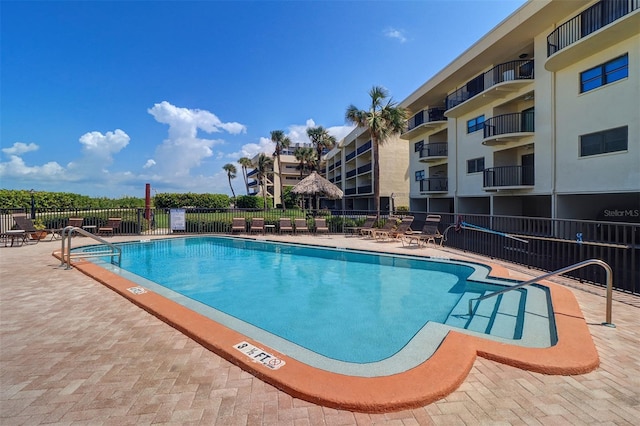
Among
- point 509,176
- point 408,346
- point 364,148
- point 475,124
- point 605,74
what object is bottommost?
point 408,346

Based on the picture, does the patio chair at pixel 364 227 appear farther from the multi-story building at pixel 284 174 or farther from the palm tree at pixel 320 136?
the multi-story building at pixel 284 174

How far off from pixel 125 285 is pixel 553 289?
8.04 metres

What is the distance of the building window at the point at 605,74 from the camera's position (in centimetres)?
1150

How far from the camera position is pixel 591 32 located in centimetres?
1202

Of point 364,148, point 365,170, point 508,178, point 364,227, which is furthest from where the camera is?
point 365,170

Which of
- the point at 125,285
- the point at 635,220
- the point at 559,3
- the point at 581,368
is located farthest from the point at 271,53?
the point at 635,220

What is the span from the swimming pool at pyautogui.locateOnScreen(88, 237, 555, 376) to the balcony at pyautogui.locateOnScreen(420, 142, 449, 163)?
52.2 ft

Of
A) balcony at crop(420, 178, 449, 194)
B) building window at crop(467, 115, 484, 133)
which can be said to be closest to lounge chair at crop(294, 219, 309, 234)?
balcony at crop(420, 178, 449, 194)

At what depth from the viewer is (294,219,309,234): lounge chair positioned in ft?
53.2

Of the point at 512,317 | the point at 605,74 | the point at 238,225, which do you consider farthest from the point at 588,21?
the point at 238,225

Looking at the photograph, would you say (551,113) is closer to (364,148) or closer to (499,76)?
(499,76)

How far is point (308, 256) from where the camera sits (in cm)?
1128

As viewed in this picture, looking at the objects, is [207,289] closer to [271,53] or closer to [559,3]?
[271,53]

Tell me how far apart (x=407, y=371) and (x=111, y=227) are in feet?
54.0
